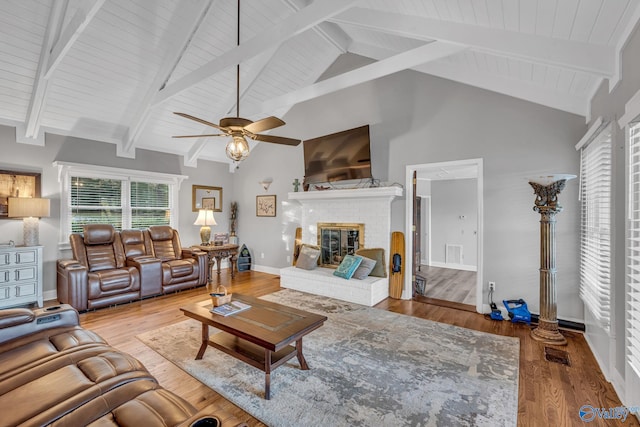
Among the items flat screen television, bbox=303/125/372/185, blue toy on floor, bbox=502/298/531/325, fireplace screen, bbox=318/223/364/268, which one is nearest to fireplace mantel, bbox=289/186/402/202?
flat screen television, bbox=303/125/372/185

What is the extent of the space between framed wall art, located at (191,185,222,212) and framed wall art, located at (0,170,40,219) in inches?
101

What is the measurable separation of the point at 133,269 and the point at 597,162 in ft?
19.2

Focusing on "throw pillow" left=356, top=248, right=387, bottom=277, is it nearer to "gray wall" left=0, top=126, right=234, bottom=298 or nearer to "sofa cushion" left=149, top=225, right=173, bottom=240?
"sofa cushion" left=149, top=225, right=173, bottom=240

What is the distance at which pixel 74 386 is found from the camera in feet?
4.62

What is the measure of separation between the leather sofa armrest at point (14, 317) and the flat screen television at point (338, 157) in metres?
4.17

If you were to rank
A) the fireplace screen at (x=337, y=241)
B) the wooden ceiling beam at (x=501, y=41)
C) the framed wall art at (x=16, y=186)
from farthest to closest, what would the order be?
1. the fireplace screen at (x=337, y=241)
2. the framed wall art at (x=16, y=186)
3. the wooden ceiling beam at (x=501, y=41)

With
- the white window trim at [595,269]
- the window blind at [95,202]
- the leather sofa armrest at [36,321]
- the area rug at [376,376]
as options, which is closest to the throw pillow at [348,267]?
the area rug at [376,376]

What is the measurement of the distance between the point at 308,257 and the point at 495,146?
339cm

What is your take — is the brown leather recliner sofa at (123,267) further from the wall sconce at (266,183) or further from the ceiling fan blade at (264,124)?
the ceiling fan blade at (264,124)

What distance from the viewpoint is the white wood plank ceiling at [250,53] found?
2.45 metres

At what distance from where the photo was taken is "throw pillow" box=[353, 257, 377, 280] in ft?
15.1

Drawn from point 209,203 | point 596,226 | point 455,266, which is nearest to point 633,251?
point 596,226

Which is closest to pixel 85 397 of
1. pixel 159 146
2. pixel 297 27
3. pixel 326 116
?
pixel 297 27

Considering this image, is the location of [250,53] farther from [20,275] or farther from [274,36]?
[20,275]
